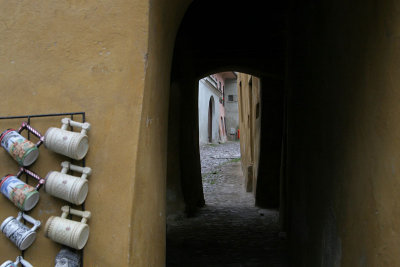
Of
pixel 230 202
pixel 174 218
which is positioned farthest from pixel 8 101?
pixel 230 202

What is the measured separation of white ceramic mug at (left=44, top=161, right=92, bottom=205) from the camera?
5.29 feet

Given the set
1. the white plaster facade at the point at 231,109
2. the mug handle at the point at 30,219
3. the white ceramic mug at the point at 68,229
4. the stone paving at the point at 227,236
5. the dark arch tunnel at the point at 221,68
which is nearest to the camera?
the white ceramic mug at the point at 68,229

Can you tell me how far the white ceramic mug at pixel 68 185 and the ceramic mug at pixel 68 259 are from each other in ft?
0.78

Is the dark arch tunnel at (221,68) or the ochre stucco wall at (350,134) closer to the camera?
the ochre stucco wall at (350,134)

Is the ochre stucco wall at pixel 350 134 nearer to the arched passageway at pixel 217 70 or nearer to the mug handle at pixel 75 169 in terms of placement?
the mug handle at pixel 75 169

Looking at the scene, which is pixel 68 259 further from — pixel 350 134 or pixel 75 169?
pixel 350 134

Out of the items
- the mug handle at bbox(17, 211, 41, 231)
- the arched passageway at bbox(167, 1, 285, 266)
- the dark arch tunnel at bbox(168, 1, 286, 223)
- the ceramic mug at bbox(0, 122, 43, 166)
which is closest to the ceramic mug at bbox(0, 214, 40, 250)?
the mug handle at bbox(17, 211, 41, 231)

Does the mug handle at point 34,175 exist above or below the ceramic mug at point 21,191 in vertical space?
above

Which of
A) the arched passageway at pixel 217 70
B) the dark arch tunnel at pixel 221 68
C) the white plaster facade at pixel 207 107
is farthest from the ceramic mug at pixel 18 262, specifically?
the white plaster facade at pixel 207 107

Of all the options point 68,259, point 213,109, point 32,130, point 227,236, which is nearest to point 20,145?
point 32,130

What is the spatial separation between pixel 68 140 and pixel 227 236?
4131 millimetres

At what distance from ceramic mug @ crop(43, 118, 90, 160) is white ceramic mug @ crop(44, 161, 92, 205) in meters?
0.08

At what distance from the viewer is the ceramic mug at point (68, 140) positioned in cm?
163

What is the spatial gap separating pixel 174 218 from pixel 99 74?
5.02 m
